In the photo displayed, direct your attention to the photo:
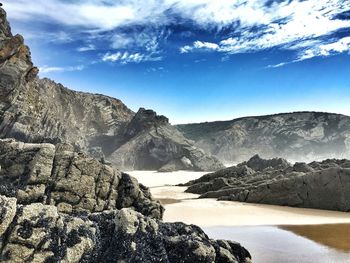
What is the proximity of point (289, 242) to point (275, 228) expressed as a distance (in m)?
3.28

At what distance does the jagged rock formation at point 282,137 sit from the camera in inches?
4899

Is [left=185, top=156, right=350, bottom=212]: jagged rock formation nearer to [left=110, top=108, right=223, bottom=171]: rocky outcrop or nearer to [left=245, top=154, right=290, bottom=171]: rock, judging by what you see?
[left=245, top=154, right=290, bottom=171]: rock

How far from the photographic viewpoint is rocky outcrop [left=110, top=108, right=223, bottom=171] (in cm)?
7281

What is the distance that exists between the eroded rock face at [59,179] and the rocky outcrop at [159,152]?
52.7 metres

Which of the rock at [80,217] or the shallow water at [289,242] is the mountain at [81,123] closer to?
A: the rock at [80,217]

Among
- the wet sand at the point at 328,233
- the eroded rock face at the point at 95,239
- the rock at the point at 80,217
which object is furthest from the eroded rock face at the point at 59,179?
the wet sand at the point at 328,233

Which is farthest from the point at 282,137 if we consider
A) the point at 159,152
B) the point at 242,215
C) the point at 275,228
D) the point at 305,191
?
the point at 275,228

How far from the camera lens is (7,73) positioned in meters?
49.5

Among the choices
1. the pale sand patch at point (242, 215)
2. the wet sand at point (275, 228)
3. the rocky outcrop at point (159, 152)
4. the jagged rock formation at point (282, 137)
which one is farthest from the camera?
the jagged rock formation at point (282, 137)

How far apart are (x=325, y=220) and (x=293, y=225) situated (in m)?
2.57

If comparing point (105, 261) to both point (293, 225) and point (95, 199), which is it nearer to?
point (95, 199)

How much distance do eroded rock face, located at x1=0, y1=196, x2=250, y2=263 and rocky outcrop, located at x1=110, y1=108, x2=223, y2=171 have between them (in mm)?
59570

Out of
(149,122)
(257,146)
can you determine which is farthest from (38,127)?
(257,146)

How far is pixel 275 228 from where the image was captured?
17.8 metres
